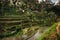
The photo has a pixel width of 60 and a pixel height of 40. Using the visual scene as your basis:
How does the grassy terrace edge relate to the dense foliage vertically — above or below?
below

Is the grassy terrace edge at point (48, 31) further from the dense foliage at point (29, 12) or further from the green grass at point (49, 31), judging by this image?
the dense foliage at point (29, 12)

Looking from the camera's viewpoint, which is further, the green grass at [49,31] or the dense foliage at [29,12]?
the dense foliage at [29,12]

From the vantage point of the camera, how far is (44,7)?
4.77 m

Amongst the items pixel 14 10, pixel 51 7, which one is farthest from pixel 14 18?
pixel 51 7

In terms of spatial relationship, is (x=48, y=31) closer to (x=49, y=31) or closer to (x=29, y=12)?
(x=49, y=31)

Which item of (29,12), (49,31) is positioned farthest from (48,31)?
(29,12)

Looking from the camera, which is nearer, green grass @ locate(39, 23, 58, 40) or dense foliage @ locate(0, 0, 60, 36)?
green grass @ locate(39, 23, 58, 40)

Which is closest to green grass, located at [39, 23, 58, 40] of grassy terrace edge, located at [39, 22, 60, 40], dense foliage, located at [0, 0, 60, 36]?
grassy terrace edge, located at [39, 22, 60, 40]

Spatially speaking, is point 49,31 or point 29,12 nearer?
point 49,31

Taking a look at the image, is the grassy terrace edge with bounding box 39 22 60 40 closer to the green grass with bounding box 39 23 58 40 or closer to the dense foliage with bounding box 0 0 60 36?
the green grass with bounding box 39 23 58 40

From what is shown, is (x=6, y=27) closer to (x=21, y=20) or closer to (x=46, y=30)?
(x=21, y=20)

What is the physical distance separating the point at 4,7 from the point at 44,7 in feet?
2.96

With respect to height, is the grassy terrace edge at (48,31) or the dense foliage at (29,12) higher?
the dense foliage at (29,12)

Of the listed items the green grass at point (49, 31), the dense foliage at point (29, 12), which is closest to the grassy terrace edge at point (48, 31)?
the green grass at point (49, 31)
